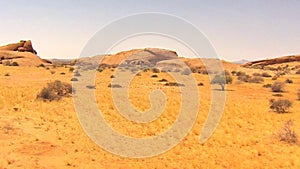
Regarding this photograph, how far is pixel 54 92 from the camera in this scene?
2020 cm

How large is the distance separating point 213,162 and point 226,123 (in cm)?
547

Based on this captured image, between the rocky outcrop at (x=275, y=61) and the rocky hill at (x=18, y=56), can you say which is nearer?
the rocky hill at (x=18, y=56)

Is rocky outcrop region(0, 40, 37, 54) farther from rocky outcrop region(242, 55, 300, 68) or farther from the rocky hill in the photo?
rocky outcrop region(242, 55, 300, 68)

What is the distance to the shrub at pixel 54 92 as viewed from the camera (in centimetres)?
1930

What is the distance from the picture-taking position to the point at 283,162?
9.89 m

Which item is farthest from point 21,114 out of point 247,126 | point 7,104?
point 247,126

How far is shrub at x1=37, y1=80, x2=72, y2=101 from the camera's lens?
63.3ft

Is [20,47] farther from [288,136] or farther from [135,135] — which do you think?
[288,136]

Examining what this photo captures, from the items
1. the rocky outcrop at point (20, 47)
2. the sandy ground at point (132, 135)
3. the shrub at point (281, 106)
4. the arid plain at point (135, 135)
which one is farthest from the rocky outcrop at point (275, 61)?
the sandy ground at point (132, 135)

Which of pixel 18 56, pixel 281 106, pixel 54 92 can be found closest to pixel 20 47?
pixel 18 56

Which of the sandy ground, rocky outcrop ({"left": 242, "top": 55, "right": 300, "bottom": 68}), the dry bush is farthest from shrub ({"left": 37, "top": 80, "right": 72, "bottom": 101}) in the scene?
rocky outcrop ({"left": 242, "top": 55, "right": 300, "bottom": 68})

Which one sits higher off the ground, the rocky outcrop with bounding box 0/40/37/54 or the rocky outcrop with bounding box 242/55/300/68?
the rocky outcrop with bounding box 0/40/37/54

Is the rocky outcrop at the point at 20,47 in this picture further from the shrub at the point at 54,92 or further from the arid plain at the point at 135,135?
the arid plain at the point at 135,135

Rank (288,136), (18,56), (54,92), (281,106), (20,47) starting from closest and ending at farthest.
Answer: (288,136)
(281,106)
(54,92)
(18,56)
(20,47)
